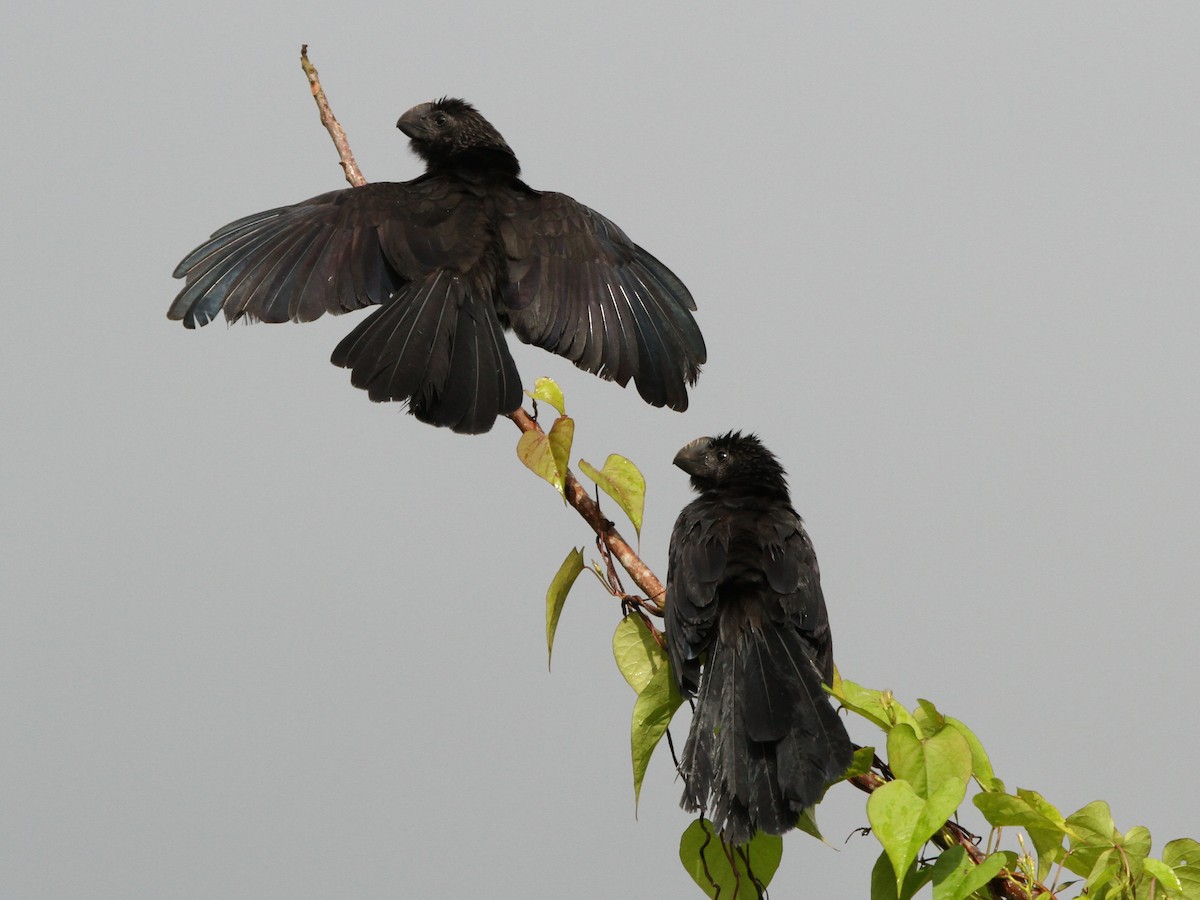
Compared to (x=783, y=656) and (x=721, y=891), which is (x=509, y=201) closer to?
(x=783, y=656)

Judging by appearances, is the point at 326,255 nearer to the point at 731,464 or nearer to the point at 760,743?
the point at 731,464

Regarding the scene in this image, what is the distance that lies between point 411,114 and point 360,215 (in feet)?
2.02

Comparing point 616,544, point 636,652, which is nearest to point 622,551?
point 616,544

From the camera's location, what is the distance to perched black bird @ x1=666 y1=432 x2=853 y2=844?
1554 millimetres

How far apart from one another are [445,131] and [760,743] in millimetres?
1941

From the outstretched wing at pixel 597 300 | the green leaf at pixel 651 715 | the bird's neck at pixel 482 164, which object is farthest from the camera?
the bird's neck at pixel 482 164

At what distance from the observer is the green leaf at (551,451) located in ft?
6.09

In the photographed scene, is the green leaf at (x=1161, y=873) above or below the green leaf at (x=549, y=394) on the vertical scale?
below

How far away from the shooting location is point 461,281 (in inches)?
95.1

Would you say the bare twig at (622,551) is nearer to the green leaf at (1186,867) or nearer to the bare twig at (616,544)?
the bare twig at (616,544)

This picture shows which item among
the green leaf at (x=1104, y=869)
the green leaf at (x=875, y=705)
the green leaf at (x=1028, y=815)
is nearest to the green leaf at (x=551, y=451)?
the green leaf at (x=875, y=705)

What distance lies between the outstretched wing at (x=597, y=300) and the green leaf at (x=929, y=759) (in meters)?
1.08

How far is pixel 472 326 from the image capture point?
2.31 m

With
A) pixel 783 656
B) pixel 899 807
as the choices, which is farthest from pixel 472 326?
pixel 899 807
